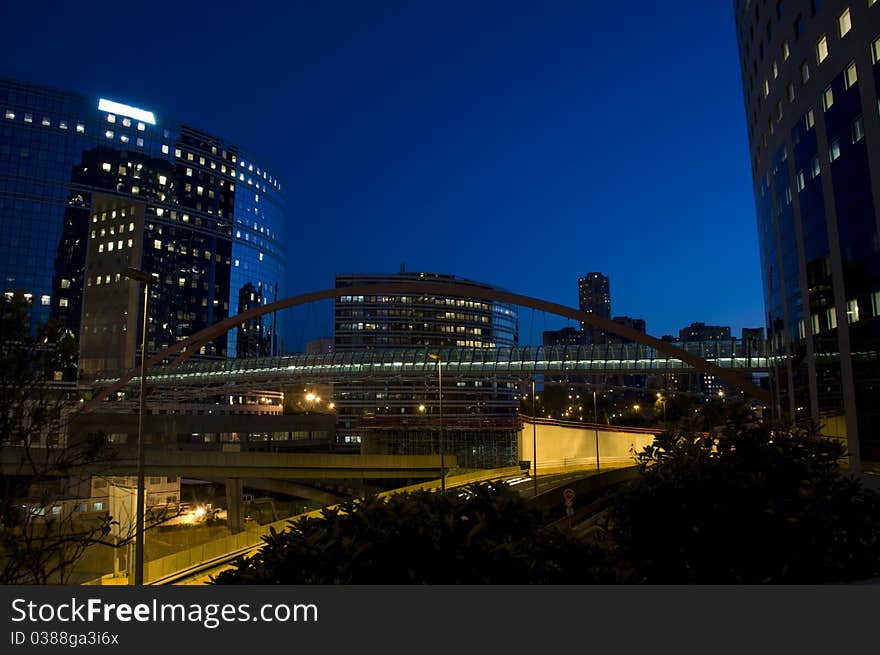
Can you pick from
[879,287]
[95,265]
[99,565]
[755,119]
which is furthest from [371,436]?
[95,265]

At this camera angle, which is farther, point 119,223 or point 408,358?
point 119,223

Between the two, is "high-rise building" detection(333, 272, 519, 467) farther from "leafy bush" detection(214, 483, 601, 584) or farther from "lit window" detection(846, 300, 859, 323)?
"leafy bush" detection(214, 483, 601, 584)

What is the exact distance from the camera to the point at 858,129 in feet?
108

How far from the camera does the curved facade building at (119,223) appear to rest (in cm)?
13412

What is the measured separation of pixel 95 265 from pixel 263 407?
50.6 m

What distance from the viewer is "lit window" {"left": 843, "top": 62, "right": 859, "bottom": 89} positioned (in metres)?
33.0

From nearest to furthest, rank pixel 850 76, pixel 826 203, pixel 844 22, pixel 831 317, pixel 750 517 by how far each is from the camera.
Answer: pixel 750 517, pixel 850 76, pixel 844 22, pixel 826 203, pixel 831 317

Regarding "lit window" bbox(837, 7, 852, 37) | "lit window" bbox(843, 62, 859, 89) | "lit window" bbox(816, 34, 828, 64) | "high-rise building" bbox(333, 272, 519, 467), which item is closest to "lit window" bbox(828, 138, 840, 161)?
"lit window" bbox(843, 62, 859, 89)

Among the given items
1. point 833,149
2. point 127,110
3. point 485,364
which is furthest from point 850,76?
point 127,110

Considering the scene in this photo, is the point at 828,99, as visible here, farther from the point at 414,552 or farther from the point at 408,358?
the point at 408,358

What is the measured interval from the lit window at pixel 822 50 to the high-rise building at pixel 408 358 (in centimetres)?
5287

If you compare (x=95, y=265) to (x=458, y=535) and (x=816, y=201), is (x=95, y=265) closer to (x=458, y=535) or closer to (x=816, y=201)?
(x=816, y=201)

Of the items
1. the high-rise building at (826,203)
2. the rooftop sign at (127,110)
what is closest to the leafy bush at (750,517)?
the high-rise building at (826,203)

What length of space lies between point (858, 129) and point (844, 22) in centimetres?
623
